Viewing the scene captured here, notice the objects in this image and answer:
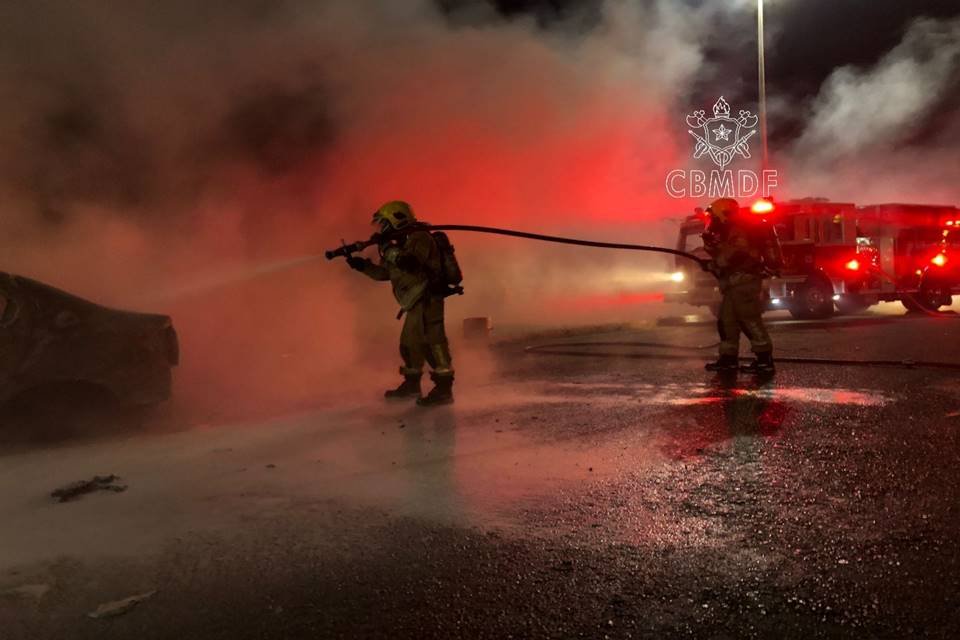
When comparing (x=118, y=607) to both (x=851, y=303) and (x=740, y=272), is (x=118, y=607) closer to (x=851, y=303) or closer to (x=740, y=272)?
(x=740, y=272)

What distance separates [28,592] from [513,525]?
1.64 m

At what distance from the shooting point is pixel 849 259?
40.8 feet

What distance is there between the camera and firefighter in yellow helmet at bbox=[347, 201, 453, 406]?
17.2ft

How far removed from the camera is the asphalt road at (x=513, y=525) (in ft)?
6.86

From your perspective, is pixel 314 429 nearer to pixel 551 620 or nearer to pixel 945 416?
pixel 551 620

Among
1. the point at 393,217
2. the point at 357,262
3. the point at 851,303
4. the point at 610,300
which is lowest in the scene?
the point at 851,303

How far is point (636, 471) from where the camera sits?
3424mm

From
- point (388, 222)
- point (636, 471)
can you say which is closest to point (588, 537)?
point (636, 471)

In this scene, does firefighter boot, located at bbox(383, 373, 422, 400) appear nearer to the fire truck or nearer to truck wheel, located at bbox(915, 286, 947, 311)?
the fire truck

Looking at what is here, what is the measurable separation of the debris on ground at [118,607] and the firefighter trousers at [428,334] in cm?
316

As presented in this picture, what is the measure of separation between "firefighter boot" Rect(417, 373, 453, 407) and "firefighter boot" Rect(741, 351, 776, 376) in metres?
2.65

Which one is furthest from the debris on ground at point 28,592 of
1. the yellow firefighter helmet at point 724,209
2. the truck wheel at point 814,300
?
the truck wheel at point 814,300

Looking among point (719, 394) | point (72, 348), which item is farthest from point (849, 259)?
point (72, 348)

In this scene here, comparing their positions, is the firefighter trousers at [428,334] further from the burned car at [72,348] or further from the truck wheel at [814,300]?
the truck wheel at [814,300]
